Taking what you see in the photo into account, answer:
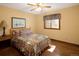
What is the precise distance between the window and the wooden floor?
281 millimetres

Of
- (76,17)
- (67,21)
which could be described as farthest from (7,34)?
(76,17)

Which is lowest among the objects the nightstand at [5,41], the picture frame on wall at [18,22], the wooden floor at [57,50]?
the wooden floor at [57,50]

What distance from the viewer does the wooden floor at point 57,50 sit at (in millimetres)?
1356

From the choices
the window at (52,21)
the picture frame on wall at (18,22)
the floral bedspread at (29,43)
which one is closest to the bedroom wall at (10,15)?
the picture frame on wall at (18,22)

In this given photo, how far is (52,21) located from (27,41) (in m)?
0.58

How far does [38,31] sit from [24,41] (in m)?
0.32

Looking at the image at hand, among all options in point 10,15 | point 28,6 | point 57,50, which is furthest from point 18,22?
point 57,50

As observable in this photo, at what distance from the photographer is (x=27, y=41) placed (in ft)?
4.60

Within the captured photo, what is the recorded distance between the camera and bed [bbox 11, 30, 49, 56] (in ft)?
4.60

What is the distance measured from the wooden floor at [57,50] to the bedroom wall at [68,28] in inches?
3.6

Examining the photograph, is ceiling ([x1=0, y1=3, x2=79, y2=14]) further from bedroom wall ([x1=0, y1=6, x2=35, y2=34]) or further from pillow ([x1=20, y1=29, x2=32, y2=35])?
pillow ([x1=20, y1=29, x2=32, y2=35])

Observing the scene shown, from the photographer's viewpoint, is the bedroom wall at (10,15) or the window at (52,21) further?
the window at (52,21)

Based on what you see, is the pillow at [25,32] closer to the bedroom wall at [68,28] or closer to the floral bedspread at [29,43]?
the floral bedspread at [29,43]

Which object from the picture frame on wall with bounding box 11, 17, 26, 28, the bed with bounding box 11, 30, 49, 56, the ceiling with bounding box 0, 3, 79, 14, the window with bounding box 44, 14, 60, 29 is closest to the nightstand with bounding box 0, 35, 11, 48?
the bed with bounding box 11, 30, 49, 56
